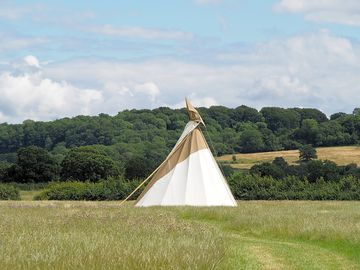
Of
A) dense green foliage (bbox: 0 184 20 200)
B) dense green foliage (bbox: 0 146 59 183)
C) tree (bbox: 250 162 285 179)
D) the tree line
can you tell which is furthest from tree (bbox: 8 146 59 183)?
tree (bbox: 250 162 285 179)

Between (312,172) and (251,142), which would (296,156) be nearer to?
(251,142)

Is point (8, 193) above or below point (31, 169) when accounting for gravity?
below

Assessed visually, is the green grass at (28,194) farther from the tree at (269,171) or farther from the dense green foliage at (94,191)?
the tree at (269,171)

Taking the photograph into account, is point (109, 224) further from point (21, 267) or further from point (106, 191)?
point (106, 191)

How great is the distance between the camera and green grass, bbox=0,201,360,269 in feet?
38.7

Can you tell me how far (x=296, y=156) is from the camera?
98.2 m

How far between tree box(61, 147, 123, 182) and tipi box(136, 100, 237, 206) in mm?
33912

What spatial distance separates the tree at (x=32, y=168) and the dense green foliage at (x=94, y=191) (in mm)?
16927

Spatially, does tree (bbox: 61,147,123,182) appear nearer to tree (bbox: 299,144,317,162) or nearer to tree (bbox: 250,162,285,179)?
tree (bbox: 250,162,285,179)

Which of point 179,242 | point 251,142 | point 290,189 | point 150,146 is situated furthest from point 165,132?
point 179,242

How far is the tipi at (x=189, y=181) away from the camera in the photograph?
36656mm

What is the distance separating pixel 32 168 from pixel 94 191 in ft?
64.2

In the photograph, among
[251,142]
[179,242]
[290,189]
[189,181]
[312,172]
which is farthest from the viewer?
[251,142]

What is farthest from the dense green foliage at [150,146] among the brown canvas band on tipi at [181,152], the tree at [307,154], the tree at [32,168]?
the brown canvas band on tipi at [181,152]
